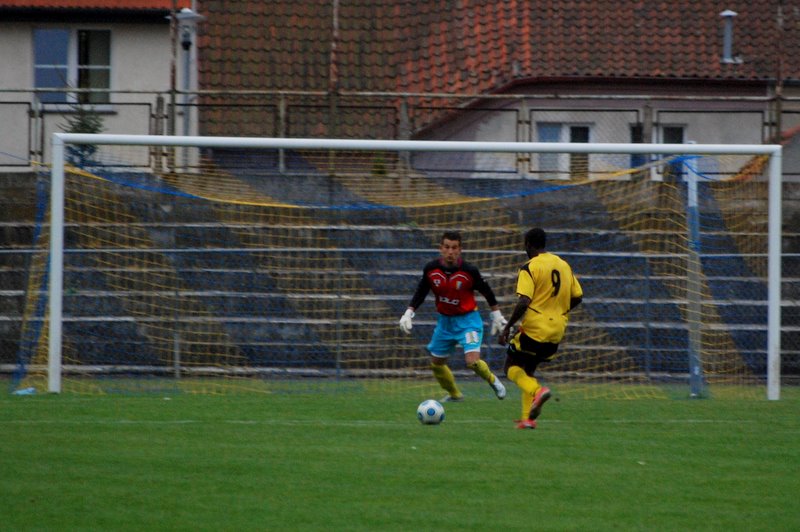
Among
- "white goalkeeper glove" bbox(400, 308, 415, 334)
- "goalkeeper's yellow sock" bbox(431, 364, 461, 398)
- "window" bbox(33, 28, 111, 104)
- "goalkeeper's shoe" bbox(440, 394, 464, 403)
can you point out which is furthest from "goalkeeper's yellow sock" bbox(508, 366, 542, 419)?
"window" bbox(33, 28, 111, 104)

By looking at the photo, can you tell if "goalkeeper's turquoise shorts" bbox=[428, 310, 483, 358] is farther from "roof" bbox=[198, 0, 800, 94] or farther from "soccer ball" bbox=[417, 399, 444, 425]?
"roof" bbox=[198, 0, 800, 94]

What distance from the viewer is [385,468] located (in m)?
7.56

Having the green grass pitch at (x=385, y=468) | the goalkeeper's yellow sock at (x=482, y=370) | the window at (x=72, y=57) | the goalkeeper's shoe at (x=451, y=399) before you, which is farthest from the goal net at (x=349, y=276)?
the window at (x=72, y=57)

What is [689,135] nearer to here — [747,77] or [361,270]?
[747,77]

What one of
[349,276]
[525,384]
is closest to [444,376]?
[525,384]

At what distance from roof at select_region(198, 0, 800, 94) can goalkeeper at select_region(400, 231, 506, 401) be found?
10.2 metres

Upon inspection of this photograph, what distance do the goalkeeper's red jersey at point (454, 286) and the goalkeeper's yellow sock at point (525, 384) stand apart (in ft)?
5.69

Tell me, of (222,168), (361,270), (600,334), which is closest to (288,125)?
(222,168)

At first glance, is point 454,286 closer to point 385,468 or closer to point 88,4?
point 385,468

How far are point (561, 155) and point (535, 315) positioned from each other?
8.23 meters

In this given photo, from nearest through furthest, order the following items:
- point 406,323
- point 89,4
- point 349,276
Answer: point 406,323 < point 349,276 < point 89,4

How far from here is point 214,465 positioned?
24.9ft

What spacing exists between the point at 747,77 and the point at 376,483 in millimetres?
17130

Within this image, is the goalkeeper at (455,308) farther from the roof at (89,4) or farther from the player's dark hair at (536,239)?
the roof at (89,4)
